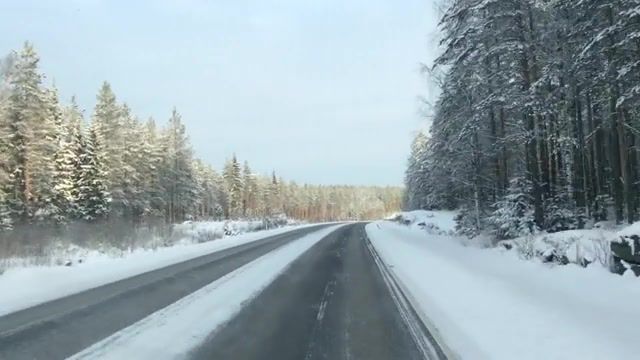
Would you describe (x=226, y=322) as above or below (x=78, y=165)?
below

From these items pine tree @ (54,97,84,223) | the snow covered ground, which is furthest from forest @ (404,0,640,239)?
pine tree @ (54,97,84,223)

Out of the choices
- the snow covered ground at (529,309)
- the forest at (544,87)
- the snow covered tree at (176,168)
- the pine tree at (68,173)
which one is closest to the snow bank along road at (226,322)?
the snow covered ground at (529,309)

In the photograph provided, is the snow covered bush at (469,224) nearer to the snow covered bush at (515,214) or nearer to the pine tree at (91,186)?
the snow covered bush at (515,214)

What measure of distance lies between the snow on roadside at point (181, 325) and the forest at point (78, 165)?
45.5ft

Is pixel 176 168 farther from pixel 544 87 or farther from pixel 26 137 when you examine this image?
pixel 544 87

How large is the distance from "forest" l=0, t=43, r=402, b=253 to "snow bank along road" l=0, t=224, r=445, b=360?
44.7 feet

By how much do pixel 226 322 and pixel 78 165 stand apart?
50.4 m

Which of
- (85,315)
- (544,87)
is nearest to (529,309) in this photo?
(85,315)

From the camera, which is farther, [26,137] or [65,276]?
[26,137]

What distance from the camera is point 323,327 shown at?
980 cm

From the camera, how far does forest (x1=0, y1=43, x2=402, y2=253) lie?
45.9m

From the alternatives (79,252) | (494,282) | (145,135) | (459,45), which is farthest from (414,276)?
(145,135)

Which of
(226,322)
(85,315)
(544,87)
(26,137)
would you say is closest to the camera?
(226,322)

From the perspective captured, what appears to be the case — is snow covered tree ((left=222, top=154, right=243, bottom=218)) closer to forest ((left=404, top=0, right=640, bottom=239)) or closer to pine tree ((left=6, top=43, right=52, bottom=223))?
pine tree ((left=6, top=43, right=52, bottom=223))
